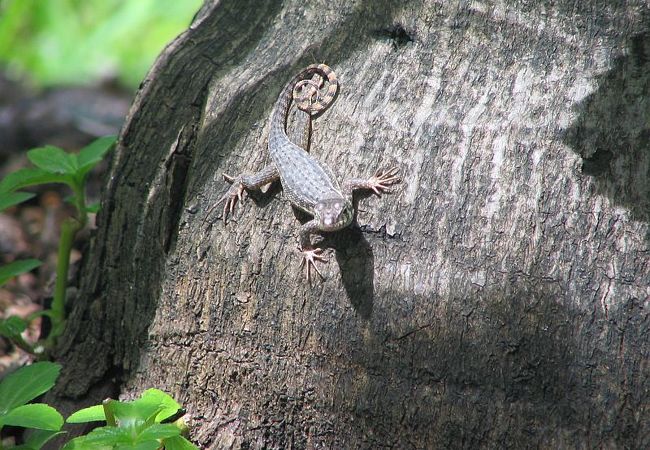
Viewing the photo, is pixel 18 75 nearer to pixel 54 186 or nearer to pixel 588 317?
pixel 54 186

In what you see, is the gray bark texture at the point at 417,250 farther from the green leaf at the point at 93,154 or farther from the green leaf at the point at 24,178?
the green leaf at the point at 24,178

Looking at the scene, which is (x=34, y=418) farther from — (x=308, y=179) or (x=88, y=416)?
(x=308, y=179)

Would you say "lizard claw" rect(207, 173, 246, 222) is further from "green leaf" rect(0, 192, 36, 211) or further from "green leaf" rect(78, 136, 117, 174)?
"green leaf" rect(0, 192, 36, 211)

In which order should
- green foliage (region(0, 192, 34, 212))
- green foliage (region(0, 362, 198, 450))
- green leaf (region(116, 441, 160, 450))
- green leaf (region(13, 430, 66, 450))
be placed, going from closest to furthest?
green leaf (region(116, 441, 160, 450))
green foliage (region(0, 362, 198, 450))
green leaf (region(13, 430, 66, 450))
green foliage (region(0, 192, 34, 212))

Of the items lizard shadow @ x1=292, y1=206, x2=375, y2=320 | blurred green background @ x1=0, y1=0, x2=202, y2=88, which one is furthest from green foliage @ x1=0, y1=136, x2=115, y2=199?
blurred green background @ x1=0, y1=0, x2=202, y2=88

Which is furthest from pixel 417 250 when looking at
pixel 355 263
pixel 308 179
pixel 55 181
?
pixel 55 181

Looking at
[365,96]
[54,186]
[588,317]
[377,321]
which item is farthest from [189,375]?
[54,186]
